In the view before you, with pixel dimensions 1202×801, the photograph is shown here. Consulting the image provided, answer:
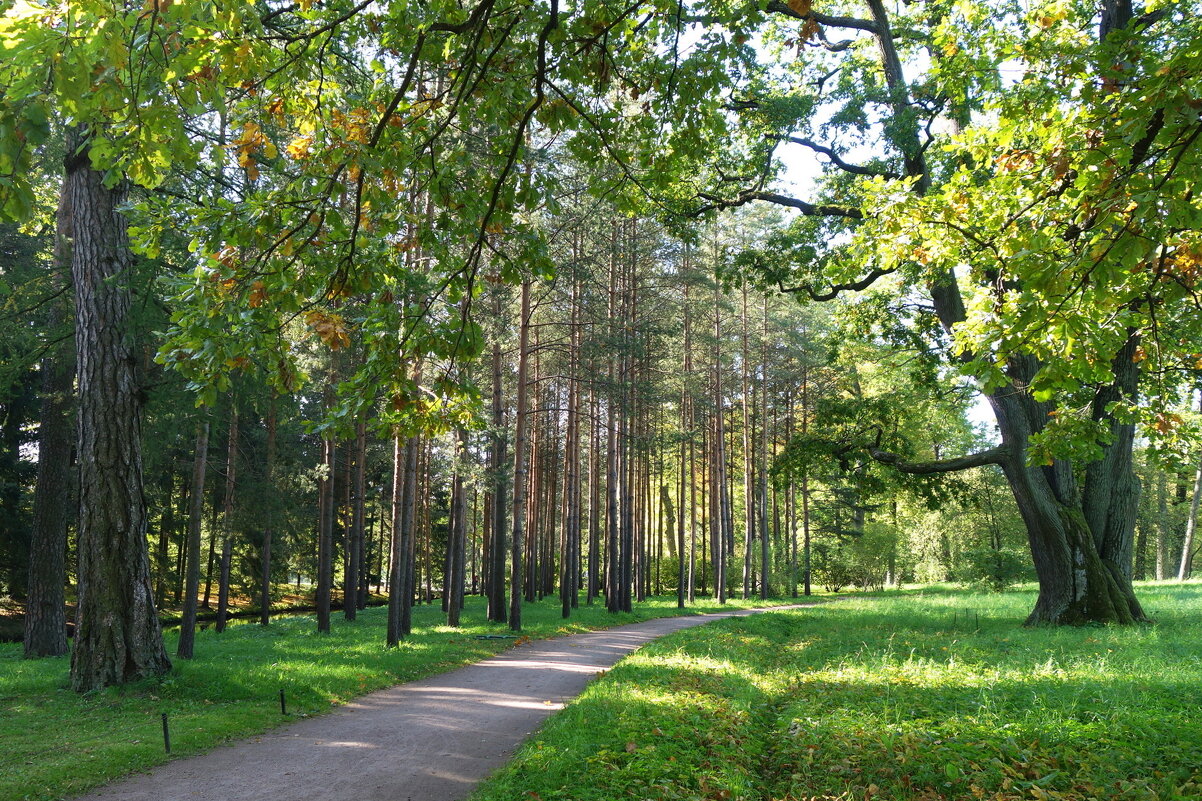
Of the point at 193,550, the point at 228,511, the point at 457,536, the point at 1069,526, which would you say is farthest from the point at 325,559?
the point at 1069,526

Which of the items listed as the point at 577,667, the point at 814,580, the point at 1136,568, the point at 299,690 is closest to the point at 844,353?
the point at 577,667

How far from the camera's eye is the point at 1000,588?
2984 cm

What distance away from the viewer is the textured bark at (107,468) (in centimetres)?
930

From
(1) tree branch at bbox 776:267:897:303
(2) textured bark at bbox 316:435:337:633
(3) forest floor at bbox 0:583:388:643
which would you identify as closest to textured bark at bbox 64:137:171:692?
(2) textured bark at bbox 316:435:337:633

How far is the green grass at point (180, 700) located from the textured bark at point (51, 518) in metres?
0.63

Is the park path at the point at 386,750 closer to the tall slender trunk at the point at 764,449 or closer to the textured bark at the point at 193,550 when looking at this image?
the textured bark at the point at 193,550

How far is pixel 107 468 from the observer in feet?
31.1

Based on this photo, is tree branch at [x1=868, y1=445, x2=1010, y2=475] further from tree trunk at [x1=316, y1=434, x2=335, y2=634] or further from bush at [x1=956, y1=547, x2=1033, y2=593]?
bush at [x1=956, y1=547, x2=1033, y2=593]

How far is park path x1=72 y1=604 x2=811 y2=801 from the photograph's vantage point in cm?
589

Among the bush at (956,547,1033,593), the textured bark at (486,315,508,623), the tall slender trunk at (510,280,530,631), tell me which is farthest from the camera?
the bush at (956,547,1033,593)

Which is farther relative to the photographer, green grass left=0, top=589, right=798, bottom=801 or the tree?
green grass left=0, top=589, right=798, bottom=801

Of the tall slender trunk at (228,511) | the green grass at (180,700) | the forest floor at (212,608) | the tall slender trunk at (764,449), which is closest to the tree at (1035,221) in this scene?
the green grass at (180,700)

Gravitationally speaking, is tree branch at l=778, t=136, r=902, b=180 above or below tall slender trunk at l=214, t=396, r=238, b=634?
above

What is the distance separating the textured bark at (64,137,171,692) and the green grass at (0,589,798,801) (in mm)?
551
